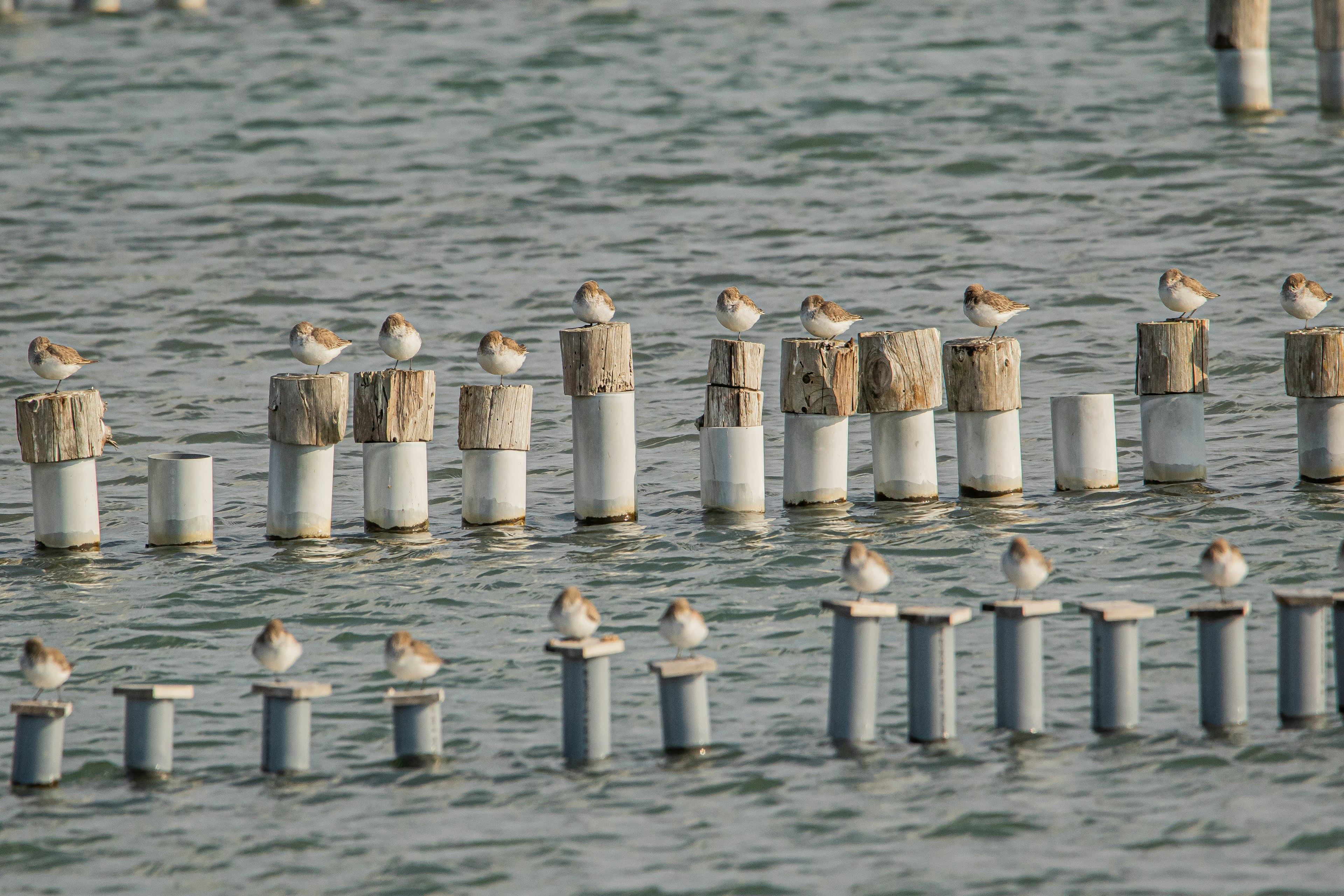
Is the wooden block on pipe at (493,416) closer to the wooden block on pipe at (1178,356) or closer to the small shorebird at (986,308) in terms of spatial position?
the small shorebird at (986,308)

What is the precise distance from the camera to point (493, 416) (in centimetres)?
1184

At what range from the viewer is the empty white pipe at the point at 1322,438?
12.1 metres

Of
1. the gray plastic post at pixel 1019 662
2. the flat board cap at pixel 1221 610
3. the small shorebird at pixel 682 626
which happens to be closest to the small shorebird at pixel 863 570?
the gray plastic post at pixel 1019 662

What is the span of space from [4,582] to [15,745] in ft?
11.1

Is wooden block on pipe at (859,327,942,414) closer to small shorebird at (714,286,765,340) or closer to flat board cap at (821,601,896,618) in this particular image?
small shorebird at (714,286,765,340)

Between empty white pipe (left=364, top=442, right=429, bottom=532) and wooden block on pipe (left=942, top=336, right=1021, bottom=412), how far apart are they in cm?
362

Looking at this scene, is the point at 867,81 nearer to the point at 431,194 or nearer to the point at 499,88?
the point at 499,88

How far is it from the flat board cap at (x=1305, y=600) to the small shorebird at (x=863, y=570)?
1862 millimetres

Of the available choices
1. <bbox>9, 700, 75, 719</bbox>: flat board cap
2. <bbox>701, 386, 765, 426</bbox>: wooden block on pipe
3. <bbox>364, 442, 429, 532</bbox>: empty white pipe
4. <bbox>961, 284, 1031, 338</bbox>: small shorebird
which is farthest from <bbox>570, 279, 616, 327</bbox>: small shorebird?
<bbox>9, 700, 75, 719</bbox>: flat board cap

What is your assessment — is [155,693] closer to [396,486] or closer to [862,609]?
[862,609]

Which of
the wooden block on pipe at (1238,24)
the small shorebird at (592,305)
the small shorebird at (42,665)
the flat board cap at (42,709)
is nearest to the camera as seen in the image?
the flat board cap at (42,709)

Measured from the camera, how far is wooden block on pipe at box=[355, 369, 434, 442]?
38.5 feet

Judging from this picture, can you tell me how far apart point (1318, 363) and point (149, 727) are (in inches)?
310

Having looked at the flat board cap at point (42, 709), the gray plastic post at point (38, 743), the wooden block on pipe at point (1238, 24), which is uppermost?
the wooden block on pipe at point (1238, 24)
